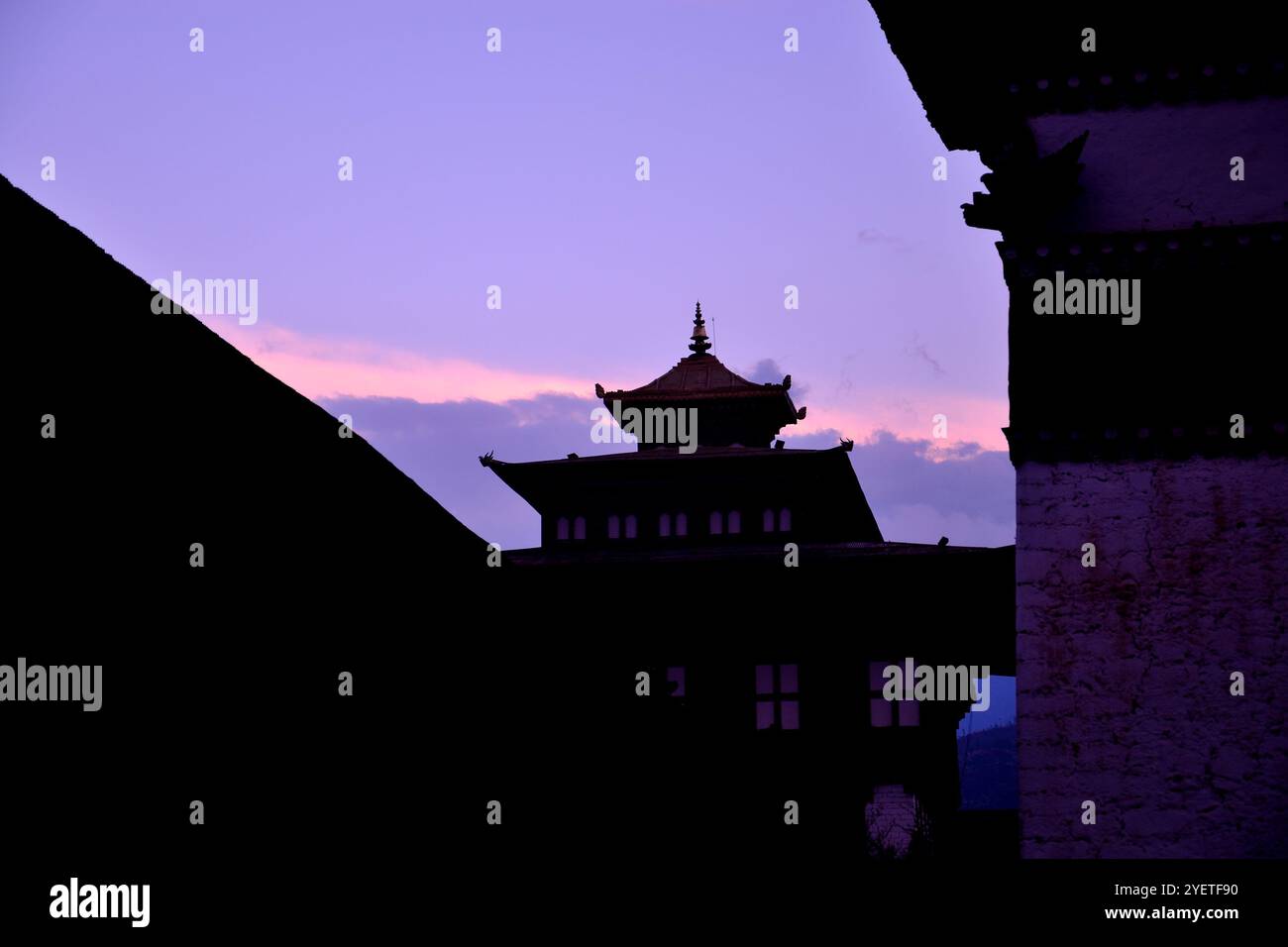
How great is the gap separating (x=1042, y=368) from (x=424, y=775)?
21.8 ft

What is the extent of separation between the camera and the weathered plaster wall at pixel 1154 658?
11.2 meters

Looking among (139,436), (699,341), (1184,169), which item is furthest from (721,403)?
(139,436)

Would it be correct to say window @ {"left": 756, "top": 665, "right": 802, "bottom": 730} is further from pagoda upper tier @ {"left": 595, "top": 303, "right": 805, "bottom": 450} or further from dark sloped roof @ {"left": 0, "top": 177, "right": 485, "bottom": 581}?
dark sloped roof @ {"left": 0, "top": 177, "right": 485, "bottom": 581}

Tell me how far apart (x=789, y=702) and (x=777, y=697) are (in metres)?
0.22

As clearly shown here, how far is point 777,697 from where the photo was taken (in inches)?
930

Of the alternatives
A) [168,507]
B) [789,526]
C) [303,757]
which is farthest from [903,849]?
[168,507]

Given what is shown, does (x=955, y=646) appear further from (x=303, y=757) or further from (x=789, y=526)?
(x=303, y=757)

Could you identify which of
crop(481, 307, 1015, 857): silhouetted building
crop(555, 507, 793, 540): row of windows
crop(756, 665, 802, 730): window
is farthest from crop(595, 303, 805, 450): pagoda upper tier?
crop(756, 665, 802, 730): window

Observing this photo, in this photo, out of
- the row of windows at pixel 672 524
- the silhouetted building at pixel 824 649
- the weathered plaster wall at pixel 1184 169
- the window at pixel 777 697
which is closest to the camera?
the weathered plaster wall at pixel 1184 169

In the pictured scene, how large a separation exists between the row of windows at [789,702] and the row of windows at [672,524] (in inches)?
190

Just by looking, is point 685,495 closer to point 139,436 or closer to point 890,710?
point 890,710

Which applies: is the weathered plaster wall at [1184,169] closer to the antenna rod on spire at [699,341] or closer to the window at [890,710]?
the window at [890,710]

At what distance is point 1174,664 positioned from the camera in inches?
449

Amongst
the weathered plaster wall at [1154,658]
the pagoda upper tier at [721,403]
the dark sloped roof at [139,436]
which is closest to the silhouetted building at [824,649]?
the pagoda upper tier at [721,403]
